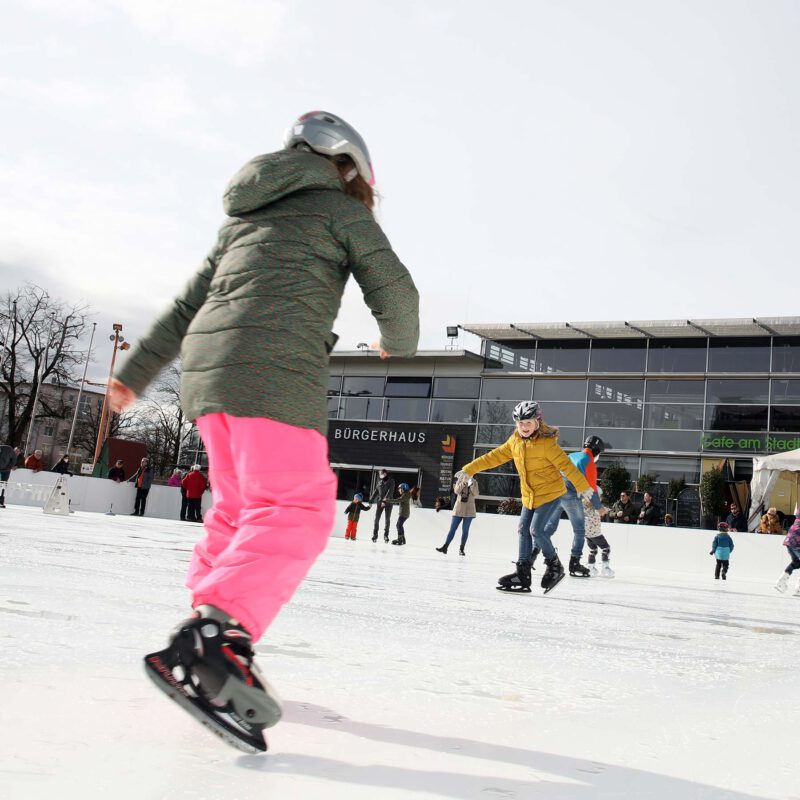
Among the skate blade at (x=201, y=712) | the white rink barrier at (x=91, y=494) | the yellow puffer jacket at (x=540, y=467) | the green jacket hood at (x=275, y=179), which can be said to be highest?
the green jacket hood at (x=275, y=179)

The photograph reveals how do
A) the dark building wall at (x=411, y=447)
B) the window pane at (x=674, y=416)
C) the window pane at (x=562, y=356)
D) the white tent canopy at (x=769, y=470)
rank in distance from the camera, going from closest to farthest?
the white tent canopy at (x=769, y=470) → the window pane at (x=674, y=416) → the window pane at (x=562, y=356) → the dark building wall at (x=411, y=447)

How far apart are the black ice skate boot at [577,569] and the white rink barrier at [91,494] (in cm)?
1559

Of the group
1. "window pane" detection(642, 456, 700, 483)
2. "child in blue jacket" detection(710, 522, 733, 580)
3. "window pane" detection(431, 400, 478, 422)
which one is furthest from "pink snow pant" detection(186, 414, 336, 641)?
"window pane" detection(431, 400, 478, 422)

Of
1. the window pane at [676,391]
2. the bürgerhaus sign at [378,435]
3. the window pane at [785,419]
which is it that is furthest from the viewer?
the bürgerhaus sign at [378,435]

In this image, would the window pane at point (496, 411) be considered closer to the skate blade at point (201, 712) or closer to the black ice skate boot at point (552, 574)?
the black ice skate boot at point (552, 574)

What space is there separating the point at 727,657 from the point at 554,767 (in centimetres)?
217

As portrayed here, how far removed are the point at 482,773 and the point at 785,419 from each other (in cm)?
2806

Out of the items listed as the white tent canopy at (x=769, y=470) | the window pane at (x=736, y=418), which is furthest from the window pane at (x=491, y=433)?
the white tent canopy at (x=769, y=470)

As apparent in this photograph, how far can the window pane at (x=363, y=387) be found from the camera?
34.1m

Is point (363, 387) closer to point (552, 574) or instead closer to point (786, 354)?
point (786, 354)

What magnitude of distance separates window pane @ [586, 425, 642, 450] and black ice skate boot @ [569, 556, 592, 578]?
63.2ft

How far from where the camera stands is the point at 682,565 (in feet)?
53.5

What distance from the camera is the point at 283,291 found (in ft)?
5.72

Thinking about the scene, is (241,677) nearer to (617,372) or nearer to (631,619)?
(631,619)
